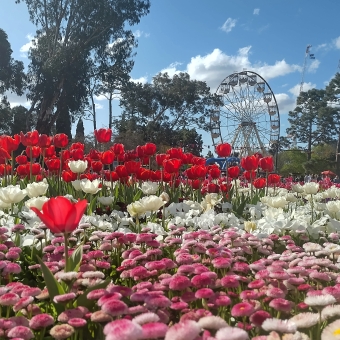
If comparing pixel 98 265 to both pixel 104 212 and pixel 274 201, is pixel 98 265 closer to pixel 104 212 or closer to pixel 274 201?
pixel 104 212

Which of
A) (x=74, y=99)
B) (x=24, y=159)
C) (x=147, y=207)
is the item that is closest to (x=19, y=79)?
(x=74, y=99)

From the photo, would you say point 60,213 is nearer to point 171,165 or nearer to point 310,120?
point 171,165

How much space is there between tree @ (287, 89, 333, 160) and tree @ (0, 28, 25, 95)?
3351cm

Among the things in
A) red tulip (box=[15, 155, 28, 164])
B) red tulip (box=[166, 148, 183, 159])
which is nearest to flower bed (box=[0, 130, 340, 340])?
red tulip (box=[166, 148, 183, 159])

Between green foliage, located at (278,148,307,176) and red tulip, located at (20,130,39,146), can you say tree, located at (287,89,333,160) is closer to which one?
green foliage, located at (278,148,307,176)

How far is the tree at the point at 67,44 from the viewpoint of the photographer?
18344 mm

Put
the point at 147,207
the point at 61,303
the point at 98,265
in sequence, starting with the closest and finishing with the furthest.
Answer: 1. the point at 61,303
2. the point at 98,265
3. the point at 147,207

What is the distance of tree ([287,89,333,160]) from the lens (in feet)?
156

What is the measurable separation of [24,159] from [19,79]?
1692cm

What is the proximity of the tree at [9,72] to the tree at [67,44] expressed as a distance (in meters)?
0.83

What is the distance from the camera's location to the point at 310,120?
49.5 metres

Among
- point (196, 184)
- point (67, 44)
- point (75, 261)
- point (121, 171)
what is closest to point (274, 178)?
point (196, 184)

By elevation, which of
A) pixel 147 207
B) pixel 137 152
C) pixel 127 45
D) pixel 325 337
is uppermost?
pixel 127 45

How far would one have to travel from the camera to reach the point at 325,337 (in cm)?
92
